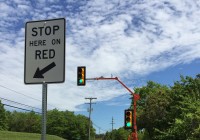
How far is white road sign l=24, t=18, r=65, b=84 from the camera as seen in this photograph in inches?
237

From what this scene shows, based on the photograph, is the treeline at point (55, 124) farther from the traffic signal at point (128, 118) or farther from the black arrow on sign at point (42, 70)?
the black arrow on sign at point (42, 70)

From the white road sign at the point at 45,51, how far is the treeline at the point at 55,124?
489 feet

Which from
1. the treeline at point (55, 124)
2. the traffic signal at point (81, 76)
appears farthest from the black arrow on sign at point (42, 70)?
the treeline at point (55, 124)

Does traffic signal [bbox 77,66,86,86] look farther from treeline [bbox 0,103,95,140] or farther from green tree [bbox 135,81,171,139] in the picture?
treeline [bbox 0,103,95,140]

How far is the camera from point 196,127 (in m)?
48.0

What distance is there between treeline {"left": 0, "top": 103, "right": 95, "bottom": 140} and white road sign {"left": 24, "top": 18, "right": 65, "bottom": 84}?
14890 cm

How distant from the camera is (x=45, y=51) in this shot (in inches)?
239

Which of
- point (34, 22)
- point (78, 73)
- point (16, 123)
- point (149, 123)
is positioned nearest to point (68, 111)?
point (16, 123)

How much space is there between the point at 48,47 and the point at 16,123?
157 meters

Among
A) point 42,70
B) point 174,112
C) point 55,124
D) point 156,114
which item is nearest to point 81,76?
point 42,70

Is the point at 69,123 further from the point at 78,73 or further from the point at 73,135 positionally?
the point at 78,73

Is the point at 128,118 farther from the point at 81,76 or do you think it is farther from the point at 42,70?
the point at 42,70

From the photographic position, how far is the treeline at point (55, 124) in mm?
155125

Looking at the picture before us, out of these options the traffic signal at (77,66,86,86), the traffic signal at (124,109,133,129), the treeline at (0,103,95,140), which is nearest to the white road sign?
the traffic signal at (77,66,86,86)
